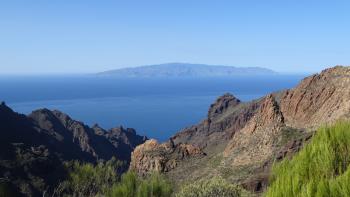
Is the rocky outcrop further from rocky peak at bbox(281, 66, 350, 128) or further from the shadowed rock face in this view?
rocky peak at bbox(281, 66, 350, 128)

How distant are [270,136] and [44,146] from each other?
2334 inches

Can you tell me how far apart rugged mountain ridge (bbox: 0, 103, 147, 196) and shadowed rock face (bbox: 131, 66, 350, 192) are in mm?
17065

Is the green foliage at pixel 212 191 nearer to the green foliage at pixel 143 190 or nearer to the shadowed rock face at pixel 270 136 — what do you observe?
the green foliage at pixel 143 190

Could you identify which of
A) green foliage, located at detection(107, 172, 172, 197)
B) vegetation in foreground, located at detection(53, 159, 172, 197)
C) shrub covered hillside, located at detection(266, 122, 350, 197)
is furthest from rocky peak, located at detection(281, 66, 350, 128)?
shrub covered hillside, located at detection(266, 122, 350, 197)

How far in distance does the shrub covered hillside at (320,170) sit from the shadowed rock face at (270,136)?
106ft

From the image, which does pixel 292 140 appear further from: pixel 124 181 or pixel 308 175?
pixel 308 175

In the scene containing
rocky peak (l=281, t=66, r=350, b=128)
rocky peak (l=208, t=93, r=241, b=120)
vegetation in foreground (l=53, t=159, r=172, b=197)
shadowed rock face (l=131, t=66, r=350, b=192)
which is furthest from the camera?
rocky peak (l=208, t=93, r=241, b=120)

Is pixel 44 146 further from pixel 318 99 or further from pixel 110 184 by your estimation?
pixel 318 99

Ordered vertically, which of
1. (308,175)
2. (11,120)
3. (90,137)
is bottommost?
(90,137)

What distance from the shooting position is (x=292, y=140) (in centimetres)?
6025

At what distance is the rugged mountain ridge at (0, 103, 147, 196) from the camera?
8312 cm

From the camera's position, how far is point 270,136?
65.7 meters

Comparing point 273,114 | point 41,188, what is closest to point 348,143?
point 273,114

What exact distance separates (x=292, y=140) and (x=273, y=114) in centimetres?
1383
